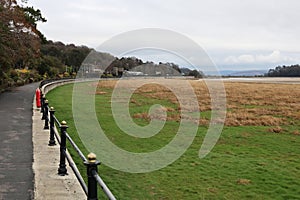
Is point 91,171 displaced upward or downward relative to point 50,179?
upward

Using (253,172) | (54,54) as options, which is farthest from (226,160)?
(54,54)

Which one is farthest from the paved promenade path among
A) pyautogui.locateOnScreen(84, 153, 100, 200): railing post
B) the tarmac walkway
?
pyautogui.locateOnScreen(84, 153, 100, 200): railing post

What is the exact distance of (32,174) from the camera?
6.48 metres

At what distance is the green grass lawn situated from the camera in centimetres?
705

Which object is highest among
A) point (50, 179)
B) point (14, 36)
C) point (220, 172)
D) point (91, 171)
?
point (14, 36)

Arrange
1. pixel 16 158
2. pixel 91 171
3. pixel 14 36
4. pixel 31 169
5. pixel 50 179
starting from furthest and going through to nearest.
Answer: pixel 14 36 → pixel 16 158 → pixel 31 169 → pixel 50 179 → pixel 91 171

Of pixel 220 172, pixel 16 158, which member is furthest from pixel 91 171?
pixel 220 172

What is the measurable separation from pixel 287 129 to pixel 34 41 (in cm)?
1607

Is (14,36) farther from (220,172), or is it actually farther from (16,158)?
(220,172)

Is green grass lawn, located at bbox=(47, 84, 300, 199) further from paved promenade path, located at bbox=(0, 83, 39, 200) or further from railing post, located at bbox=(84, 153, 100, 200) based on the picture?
railing post, located at bbox=(84, 153, 100, 200)

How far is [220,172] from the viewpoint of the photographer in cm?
841

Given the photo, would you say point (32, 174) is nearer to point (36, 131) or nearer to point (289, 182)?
point (36, 131)

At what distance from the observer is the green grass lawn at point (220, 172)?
7.05 metres

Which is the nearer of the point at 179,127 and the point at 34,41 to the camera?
the point at 179,127
